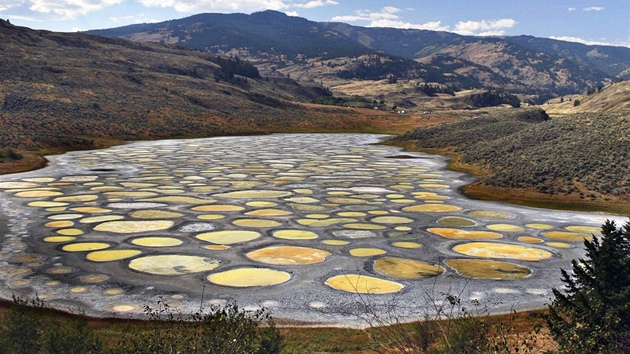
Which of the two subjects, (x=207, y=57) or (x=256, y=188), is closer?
(x=256, y=188)

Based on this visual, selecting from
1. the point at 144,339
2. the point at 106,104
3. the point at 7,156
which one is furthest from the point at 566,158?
the point at 106,104

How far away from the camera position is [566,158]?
37531 millimetres

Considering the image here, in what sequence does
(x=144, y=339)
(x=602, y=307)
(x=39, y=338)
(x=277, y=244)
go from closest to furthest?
(x=144, y=339) < (x=39, y=338) < (x=602, y=307) < (x=277, y=244)

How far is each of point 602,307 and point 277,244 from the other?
1117 centimetres

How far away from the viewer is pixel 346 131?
326 ft

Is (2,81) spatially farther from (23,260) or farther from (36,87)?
(23,260)

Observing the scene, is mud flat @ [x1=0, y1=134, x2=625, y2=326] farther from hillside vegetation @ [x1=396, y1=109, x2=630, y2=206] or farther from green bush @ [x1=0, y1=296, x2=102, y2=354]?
hillside vegetation @ [x1=396, y1=109, x2=630, y2=206]

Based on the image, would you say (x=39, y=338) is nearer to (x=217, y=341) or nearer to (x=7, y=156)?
(x=217, y=341)

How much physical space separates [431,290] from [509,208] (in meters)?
14.7

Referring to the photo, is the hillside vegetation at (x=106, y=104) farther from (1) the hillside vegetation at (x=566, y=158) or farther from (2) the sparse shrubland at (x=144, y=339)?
(2) the sparse shrubland at (x=144, y=339)

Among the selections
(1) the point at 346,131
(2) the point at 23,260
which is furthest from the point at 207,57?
(2) the point at 23,260

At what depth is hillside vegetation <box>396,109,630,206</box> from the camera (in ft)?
106

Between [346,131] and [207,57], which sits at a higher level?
[207,57]

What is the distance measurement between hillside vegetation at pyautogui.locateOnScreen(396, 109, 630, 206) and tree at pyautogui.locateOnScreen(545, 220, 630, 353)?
833 inches
